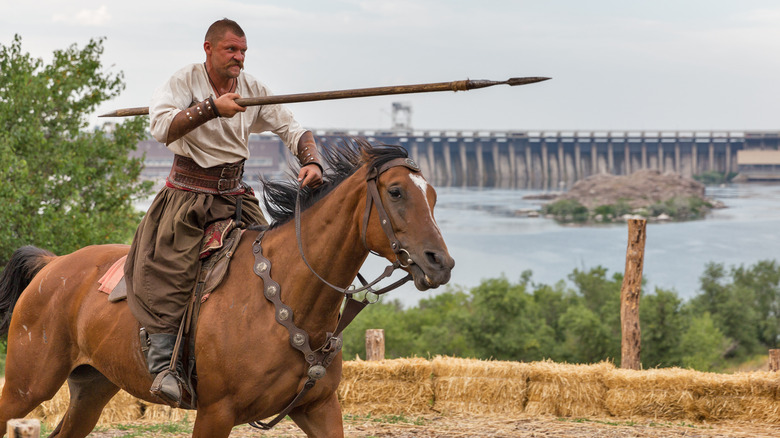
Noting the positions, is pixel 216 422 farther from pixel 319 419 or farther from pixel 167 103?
pixel 167 103

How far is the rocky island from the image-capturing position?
1437 inches

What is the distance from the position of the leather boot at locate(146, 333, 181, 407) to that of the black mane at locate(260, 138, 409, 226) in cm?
80

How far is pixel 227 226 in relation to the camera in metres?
4.05

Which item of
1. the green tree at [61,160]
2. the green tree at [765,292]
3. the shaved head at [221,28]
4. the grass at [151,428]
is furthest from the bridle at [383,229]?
the green tree at [765,292]

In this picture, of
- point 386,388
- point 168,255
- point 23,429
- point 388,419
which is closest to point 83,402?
point 168,255

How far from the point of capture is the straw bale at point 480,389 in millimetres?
8562

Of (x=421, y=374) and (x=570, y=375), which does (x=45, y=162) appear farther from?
(x=570, y=375)

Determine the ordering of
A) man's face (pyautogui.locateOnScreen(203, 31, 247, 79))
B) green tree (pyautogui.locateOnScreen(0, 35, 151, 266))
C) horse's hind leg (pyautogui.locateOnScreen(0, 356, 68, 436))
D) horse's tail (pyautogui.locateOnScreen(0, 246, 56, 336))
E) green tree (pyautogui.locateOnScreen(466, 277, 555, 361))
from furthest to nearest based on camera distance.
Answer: green tree (pyautogui.locateOnScreen(466, 277, 555, 361))
green tree (pyautogui.locateOnScreen(0, 35, 151, 266))
horse's tail (pyautogui.locateOnScreen(0, 246, 56, 336))
horse's hind leg (pyautogui.locateOnScreen(0, 356, 68, 436))
man's face (pyautogui.locateOnScreen(203, 31, 247, 79))

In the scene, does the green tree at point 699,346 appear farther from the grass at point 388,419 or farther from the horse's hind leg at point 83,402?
the horse's hind leg at point 83,402

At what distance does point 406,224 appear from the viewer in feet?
10.9

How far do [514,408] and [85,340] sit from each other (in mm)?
5402

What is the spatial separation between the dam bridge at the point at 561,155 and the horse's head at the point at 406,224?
106 feet

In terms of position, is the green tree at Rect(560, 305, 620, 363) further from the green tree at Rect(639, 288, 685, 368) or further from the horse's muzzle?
the horse's muzzle

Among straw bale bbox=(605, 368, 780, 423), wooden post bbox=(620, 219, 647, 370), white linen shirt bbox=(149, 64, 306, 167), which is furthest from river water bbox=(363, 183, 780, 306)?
white linen shirt bbox=(149, 64, 306, 167)
